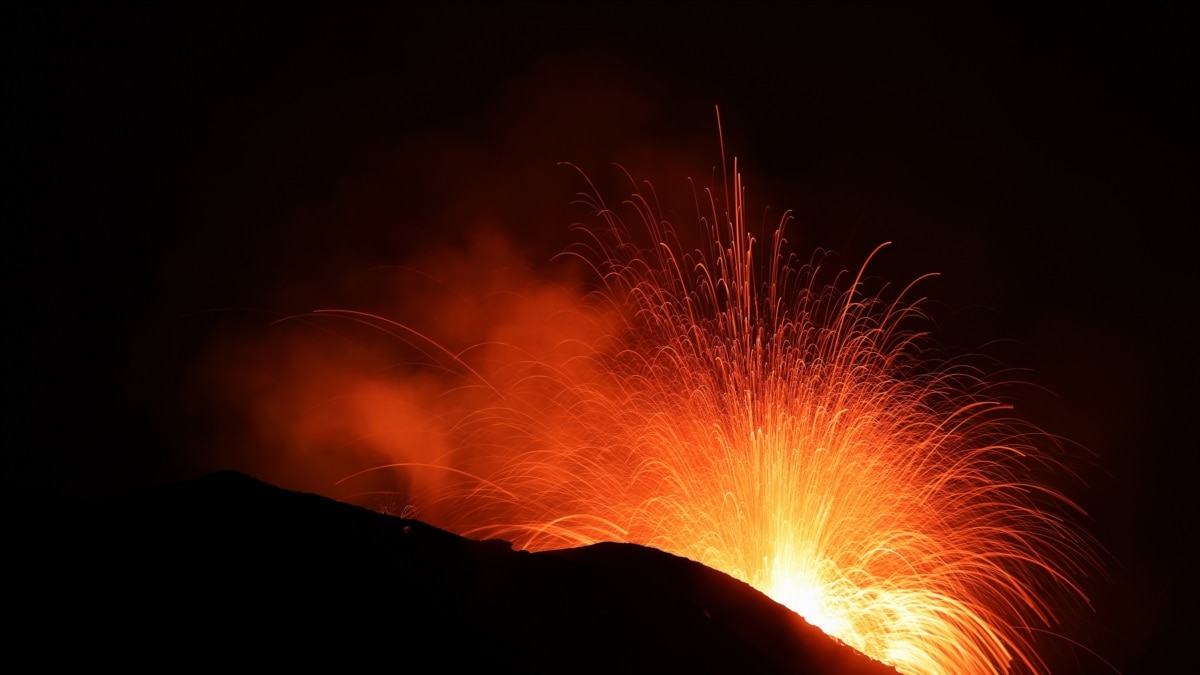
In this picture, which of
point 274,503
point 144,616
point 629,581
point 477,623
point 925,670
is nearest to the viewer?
point 144,616

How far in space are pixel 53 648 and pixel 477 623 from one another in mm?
3831

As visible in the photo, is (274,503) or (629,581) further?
(629,581)

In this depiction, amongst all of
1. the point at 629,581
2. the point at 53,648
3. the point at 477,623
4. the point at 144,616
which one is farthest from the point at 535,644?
the point at 53,648

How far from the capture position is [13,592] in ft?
26.7

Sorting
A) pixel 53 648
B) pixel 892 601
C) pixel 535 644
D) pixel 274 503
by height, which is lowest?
pixel 53 648

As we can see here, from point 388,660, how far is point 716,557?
1216 cm

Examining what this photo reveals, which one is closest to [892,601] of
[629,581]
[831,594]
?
[831,594]

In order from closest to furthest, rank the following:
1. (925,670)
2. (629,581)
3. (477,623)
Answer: (477,623)
(629,581)
(925,670)

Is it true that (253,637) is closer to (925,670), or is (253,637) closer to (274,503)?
(274,503)

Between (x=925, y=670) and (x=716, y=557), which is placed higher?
(x=716, y=557)

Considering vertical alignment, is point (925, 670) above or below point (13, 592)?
above

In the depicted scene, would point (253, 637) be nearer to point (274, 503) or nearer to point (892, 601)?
point (274, 503)

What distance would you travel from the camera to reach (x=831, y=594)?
19469 millimetres

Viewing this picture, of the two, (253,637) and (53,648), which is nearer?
(53,648)
